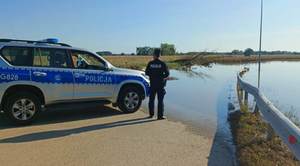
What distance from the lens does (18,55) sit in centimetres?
841

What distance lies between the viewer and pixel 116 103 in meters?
10.2

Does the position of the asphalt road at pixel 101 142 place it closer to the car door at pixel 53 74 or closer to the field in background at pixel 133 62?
the car door at pixel 53 74

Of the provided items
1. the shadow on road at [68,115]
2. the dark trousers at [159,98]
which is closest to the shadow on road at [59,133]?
the dark trousers at [159,98]

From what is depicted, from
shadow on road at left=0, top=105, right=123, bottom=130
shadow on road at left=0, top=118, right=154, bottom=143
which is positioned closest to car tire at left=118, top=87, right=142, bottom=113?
shadow on road at left=0, top=105, right=123, bottom=130

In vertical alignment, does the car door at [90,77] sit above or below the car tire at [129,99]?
above

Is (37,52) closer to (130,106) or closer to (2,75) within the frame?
(2,75)

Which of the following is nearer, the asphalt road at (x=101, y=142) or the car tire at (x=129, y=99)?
the asphalt road at (x=101, y=142)

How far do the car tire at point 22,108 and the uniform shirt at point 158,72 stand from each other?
3.09 meters

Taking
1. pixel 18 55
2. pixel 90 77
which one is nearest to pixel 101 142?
pixel 90 77

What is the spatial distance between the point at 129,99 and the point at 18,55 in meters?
3.42

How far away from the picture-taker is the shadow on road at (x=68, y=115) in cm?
889

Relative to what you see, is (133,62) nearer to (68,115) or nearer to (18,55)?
(68,115)

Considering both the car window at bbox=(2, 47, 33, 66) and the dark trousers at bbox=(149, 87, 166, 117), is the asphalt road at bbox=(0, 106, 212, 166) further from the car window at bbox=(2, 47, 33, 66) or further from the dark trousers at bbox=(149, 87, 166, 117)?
the car window at bbox=(2, 47, 33, 66)

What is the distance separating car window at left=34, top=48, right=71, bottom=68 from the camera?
8.64m
